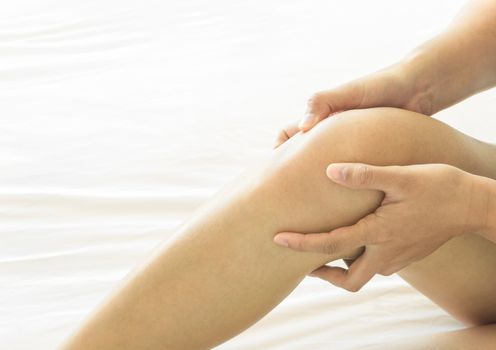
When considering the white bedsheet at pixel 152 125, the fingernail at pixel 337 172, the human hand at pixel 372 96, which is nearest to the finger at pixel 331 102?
the human hand at pixel 372 96

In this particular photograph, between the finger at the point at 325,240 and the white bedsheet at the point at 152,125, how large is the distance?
0.61ft

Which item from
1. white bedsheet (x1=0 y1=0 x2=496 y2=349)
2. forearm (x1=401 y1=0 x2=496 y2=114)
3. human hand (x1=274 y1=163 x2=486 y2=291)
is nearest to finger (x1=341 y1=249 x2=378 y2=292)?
human hand (x1=274 y1=163 x2=486 y2=291)

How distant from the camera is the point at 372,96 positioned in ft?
3.24

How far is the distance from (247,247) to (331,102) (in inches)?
7.9

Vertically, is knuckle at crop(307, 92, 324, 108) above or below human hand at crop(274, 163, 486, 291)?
above

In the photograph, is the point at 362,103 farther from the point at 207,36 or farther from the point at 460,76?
the point at 207,36

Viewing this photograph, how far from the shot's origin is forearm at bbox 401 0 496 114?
41.6 inches

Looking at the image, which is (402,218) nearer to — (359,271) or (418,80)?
(359,271)

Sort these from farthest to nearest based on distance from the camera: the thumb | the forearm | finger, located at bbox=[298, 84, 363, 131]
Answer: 1. the forearm
2. finger, located at bbox=[298, 84, 363, 131]
3. the thumb

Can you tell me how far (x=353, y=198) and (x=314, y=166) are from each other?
0.05 m

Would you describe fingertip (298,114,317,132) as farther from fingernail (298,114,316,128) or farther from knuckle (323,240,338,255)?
knuckle (323,240,338,255)

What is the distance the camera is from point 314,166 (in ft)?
2.78

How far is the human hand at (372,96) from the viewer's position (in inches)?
37.7

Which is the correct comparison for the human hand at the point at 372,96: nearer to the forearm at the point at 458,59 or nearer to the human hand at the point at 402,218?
the forearm at the point at 458,59
